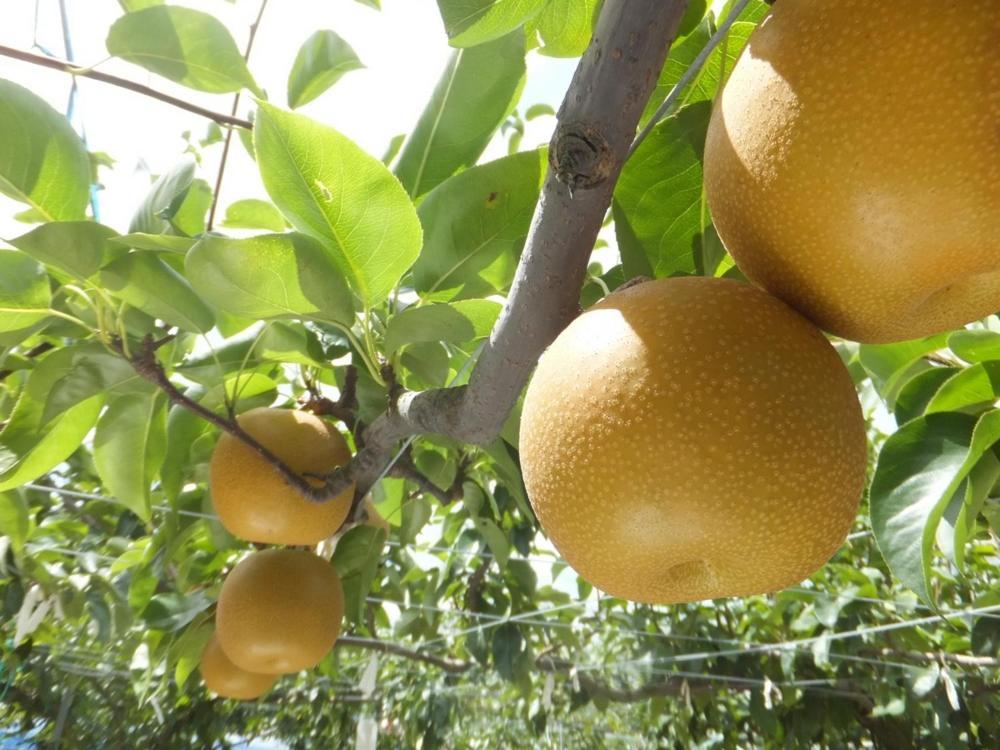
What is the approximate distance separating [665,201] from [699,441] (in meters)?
0.22

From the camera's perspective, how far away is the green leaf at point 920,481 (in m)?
0.42

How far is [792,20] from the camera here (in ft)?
0.95

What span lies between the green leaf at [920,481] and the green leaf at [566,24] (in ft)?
1.17

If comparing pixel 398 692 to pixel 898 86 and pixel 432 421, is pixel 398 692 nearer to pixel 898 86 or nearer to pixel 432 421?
pixel 432 421

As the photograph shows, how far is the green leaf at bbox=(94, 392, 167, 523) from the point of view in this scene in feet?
2.92

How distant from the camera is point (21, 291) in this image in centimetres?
74

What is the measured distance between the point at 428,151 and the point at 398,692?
2727 mm

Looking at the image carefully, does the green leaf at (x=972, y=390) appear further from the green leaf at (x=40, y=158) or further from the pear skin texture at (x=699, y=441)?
the green leaf at (x=40, y=158)

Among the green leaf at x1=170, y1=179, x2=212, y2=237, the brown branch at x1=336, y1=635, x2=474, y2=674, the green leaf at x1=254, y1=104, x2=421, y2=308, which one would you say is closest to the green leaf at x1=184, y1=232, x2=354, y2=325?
the green leaf at x1=254, y1=104, x2=421, y2=308

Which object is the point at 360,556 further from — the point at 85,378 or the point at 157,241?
the point at 157,241

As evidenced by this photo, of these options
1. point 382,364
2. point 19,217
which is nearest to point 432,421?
point 382,364

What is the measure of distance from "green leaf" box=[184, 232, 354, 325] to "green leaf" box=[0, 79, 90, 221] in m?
0.27

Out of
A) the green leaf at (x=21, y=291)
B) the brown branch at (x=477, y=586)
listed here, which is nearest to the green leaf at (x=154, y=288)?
the green leaf at (x=21, y=291)

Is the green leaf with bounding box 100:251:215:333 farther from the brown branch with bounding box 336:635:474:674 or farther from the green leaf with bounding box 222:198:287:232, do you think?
the brown branch with bounding box 336:635:474:674
